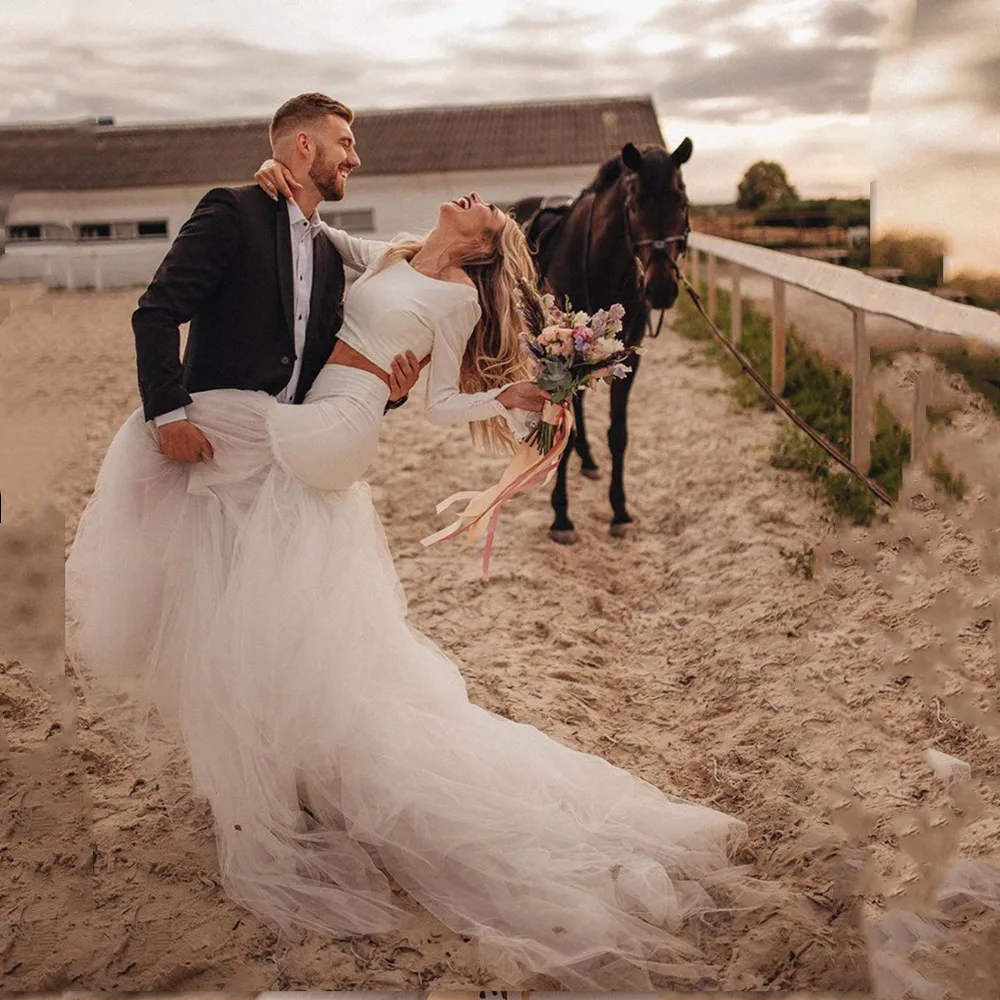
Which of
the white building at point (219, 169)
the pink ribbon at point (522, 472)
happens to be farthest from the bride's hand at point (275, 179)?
the white building at point (219, 169)

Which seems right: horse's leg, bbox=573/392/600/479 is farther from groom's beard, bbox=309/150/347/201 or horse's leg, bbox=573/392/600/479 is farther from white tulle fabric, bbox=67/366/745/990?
groom's beard, bbox=309/150/347/201

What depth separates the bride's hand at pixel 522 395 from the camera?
2152 mm

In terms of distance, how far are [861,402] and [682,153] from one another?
1.31 meters

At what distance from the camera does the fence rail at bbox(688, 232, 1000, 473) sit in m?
2.93

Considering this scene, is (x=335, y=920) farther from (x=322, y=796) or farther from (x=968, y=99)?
(x=968, y=99)

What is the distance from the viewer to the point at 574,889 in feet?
6.39

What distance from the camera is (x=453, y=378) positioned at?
214 centimetres

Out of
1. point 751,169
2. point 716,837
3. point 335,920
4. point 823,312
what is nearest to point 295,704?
point 335,920

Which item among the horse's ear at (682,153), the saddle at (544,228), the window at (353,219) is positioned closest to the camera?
the horse's ear at (682,153)

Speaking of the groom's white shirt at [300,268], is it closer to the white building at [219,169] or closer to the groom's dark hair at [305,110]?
the groom's dark hair at [305,110]

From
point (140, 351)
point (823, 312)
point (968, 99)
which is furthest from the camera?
point (823, 312)

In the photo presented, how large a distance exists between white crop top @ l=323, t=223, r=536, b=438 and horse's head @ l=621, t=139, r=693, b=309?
2315mm

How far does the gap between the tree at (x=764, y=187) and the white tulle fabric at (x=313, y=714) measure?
1614mm

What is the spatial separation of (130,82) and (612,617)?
2.36 meters
